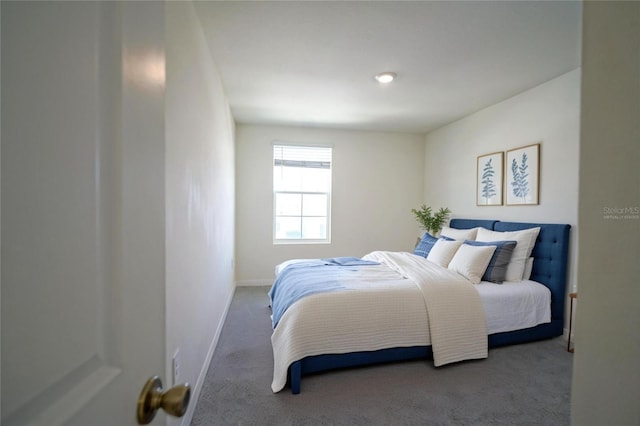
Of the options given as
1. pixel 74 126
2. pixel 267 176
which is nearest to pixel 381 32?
pixel 74 126

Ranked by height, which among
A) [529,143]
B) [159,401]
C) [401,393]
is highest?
[529,143]

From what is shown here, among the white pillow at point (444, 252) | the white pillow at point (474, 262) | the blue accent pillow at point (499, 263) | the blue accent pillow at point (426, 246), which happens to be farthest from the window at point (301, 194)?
the blue accent pillow at point (499, 263)

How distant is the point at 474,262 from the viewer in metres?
2.70

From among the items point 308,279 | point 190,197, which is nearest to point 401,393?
point 308,279

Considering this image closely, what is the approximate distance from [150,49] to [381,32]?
6.68 ft

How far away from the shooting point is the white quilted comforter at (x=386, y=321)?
1.96 meters

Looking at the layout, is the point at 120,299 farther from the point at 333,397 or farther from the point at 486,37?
the point at 486,37

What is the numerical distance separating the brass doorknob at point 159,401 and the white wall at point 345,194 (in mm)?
4098

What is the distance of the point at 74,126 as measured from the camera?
0.34 metres

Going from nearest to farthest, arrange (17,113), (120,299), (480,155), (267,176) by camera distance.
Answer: (17,113) → (120,299) → (480,155) → (267,176)

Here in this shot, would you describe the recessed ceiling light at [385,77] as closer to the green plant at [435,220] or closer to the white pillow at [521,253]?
the white pillow at [521,253]

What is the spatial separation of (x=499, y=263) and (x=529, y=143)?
55.8 inches

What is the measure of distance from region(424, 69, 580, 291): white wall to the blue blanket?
1.84 metres

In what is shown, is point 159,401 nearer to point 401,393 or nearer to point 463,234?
point 401,393
